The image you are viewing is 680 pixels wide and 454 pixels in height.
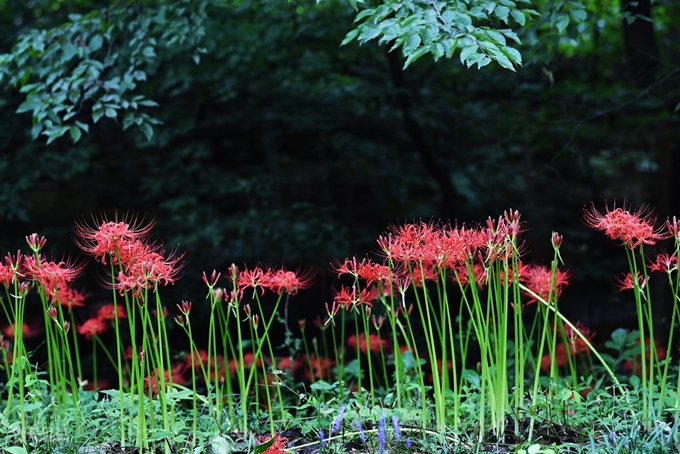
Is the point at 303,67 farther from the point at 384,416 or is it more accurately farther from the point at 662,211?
the point at 384,416

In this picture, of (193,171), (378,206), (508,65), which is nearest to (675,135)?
(378,206)

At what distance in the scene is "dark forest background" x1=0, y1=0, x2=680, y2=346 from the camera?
19.8ft

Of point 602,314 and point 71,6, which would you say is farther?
point 602,314

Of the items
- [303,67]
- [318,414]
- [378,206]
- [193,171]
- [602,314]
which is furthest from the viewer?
[378,206]

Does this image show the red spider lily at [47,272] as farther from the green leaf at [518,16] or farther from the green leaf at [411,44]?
the green leaf at [518,16]

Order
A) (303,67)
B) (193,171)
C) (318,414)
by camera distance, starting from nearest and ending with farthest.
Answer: (318,414) → (303,67) → (193,171)

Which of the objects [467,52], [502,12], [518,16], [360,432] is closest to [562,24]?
[518,16]

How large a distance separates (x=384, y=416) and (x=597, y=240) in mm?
7790

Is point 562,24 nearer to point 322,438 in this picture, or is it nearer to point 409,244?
point 409,244

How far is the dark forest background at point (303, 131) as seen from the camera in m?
6.05

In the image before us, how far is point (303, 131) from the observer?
721 centimetres

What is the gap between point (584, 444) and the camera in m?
2.50

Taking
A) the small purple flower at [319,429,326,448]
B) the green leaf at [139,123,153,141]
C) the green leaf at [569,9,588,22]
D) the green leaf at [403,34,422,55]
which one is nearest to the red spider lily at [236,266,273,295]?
the small purple flower at [319,429,326,448]

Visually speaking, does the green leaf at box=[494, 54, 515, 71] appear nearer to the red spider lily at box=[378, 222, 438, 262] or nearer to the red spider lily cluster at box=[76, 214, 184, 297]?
the red spider lily at box=[378, 222, 438, 262]
